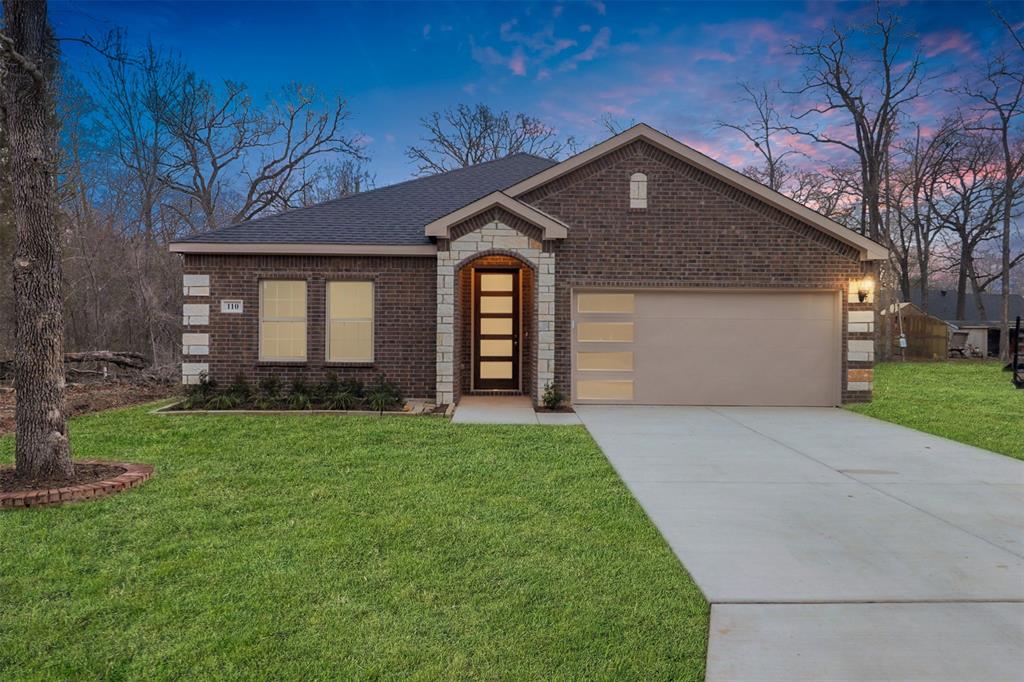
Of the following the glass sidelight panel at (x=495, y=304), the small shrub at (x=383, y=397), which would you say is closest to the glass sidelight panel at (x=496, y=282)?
the glass sidelight panel at (x=495, y=304)

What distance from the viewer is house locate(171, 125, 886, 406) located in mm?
10883

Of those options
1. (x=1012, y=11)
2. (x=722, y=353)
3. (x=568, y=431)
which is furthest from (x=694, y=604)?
(x=1012, y=11)

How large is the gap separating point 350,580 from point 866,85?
31.3 m

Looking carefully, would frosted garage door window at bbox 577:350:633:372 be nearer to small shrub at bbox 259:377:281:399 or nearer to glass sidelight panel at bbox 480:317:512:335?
glass sidelight panel at bbox 480:317:512:335

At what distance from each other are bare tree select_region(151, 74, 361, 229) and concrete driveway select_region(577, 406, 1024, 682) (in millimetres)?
19678

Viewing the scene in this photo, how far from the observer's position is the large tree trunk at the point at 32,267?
5.21 m

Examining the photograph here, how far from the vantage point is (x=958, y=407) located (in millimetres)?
11305

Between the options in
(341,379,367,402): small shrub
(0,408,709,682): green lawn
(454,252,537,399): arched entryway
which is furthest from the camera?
(454,252,537,399): arched entryway

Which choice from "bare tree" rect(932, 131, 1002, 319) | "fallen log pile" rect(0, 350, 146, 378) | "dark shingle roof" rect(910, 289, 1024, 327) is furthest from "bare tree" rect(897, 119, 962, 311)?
"fallen log pile" rect(0, 350, 146, 378)

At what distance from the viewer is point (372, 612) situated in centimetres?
304

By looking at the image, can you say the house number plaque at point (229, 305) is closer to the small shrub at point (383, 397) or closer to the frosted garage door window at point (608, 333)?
the small shrub at point (383, 397)

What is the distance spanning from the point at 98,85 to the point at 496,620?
23321 mm

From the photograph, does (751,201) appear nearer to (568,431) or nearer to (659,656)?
(568,431)

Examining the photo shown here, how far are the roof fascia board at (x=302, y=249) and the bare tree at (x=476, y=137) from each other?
1742 centimetres
